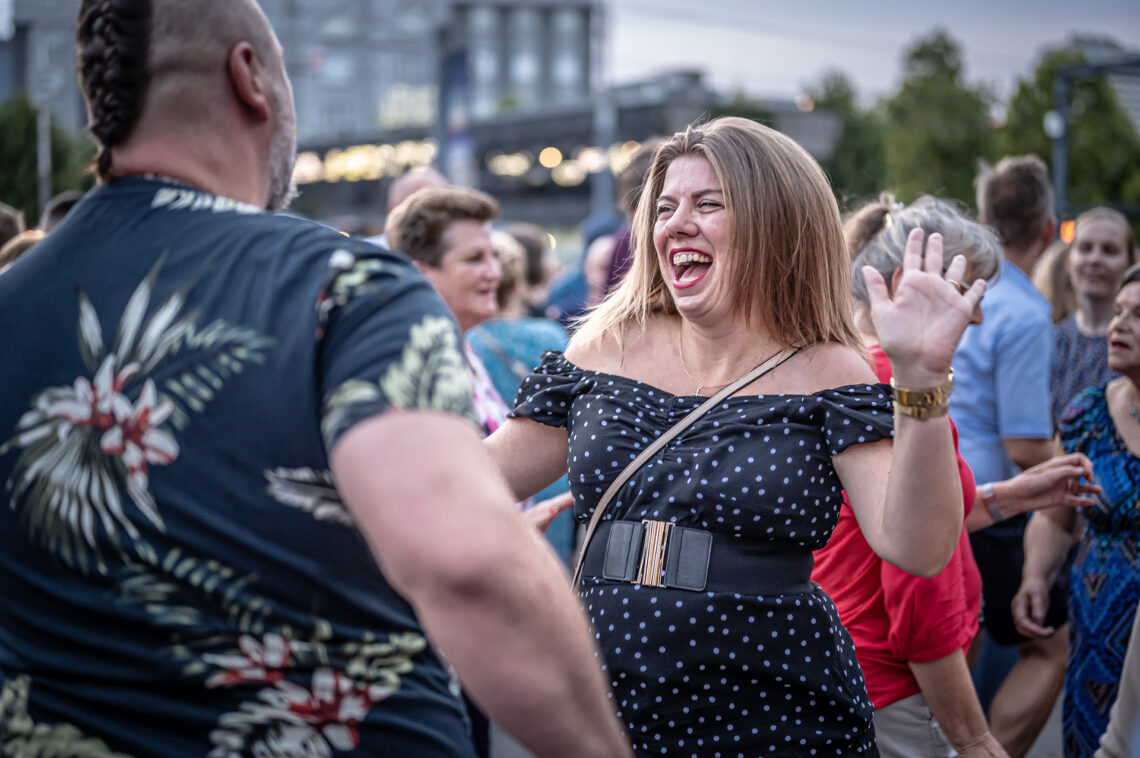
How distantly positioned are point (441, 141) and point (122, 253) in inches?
654

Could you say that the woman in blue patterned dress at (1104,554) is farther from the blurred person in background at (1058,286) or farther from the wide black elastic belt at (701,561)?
the blurred person in background at (1058,286)

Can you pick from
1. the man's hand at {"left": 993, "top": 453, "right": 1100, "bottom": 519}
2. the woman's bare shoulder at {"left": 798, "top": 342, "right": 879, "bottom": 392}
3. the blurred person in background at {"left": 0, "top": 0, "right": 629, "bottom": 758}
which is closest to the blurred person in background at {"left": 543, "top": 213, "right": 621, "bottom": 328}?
the man's hand at {"left": 993, "top": 453, "right": 1100, "bottom": 519}

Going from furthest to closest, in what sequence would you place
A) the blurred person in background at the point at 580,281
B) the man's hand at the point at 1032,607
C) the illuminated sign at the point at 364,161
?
1. the illuminated sign at the point at 364,161
2. the blurred person in background at the point at 580,281
3. the man's hand at the point at 1032,607

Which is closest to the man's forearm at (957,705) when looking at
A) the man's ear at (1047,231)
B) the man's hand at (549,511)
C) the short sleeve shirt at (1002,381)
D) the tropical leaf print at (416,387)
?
the man's hand at (549,511)

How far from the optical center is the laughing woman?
215 centimetres

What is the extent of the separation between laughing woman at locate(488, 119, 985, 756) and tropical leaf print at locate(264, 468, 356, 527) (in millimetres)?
1102

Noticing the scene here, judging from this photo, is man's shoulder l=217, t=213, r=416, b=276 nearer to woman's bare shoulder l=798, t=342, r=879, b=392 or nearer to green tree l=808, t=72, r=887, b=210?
woman's bare shoulder l=798, t=342, r=879, b=392

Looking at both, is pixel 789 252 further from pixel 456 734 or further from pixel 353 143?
pixel 353 143

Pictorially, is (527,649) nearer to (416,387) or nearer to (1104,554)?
(416,387)

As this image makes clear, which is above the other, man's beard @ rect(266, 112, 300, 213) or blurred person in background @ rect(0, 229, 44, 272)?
man's beard @ rect(266, 112, 300, 213)

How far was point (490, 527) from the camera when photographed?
1228mm

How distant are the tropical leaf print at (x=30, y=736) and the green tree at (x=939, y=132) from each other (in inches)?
1353

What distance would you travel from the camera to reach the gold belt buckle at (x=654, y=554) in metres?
2.36

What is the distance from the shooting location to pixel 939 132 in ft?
114
